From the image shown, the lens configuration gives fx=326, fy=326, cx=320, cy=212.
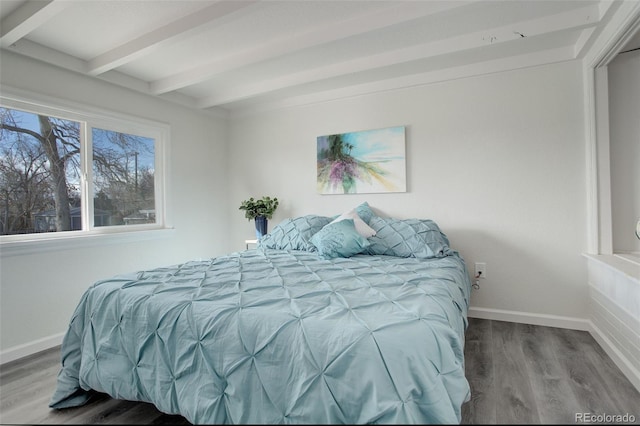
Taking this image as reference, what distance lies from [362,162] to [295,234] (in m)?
1.07

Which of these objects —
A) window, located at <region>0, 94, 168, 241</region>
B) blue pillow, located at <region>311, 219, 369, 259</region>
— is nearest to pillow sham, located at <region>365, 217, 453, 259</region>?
blue pillow, located at <region>311, 219, 369, 259</region>

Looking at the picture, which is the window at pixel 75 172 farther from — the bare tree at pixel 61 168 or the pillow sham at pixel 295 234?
the pillow sham at pixel 295 234

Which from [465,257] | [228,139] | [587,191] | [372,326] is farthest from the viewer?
[228,139]

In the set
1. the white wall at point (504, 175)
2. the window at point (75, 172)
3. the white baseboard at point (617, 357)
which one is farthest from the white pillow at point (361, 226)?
the window at point (75, 172)

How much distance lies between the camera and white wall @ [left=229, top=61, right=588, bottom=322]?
2693 millimetres

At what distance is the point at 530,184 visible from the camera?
2797mm

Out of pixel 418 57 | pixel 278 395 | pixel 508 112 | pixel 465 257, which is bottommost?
pixel 278 395

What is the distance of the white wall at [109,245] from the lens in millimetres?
2451

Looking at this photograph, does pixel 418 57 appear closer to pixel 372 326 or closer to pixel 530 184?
pixel 530 184

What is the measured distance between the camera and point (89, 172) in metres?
2.94

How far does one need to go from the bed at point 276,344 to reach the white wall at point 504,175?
3.59ft

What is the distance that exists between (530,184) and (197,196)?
3.51 m

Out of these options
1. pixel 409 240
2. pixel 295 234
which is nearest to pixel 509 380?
pixel 409 240

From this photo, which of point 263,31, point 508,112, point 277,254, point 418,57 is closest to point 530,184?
point 508,112
